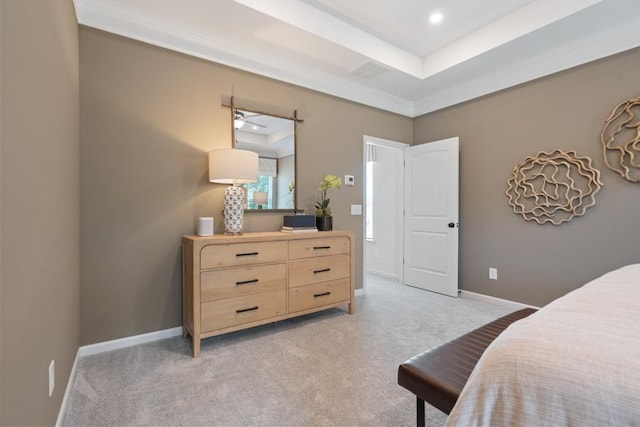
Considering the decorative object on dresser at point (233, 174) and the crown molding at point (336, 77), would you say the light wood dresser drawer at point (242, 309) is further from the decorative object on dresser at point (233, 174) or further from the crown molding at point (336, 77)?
the crown molding at point (336, 77)

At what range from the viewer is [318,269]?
2.83 metres

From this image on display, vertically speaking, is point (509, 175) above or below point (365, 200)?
above

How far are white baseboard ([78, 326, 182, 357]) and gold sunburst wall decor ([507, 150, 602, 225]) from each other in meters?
3.59

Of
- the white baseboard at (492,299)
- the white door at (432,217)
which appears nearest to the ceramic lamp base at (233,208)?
the white door at (432,217)

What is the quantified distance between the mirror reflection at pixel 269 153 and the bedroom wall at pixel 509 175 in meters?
2.15

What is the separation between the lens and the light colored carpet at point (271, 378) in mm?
1537

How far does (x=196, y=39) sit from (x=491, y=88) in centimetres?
314

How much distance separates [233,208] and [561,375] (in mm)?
2291

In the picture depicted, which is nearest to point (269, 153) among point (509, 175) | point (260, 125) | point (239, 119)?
point (260, 125)

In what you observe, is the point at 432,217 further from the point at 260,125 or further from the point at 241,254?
the point at 241,254

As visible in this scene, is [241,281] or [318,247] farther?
[318,247]

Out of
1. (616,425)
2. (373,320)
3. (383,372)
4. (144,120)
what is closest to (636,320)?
(616,425)

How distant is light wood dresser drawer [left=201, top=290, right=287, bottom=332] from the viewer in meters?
2.22

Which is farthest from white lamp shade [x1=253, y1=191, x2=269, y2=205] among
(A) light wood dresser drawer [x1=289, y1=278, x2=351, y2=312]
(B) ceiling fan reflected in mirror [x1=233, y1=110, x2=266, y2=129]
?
(A) light wood dresser drawer [x1=289, y1=278, x2=351, y2=312]
